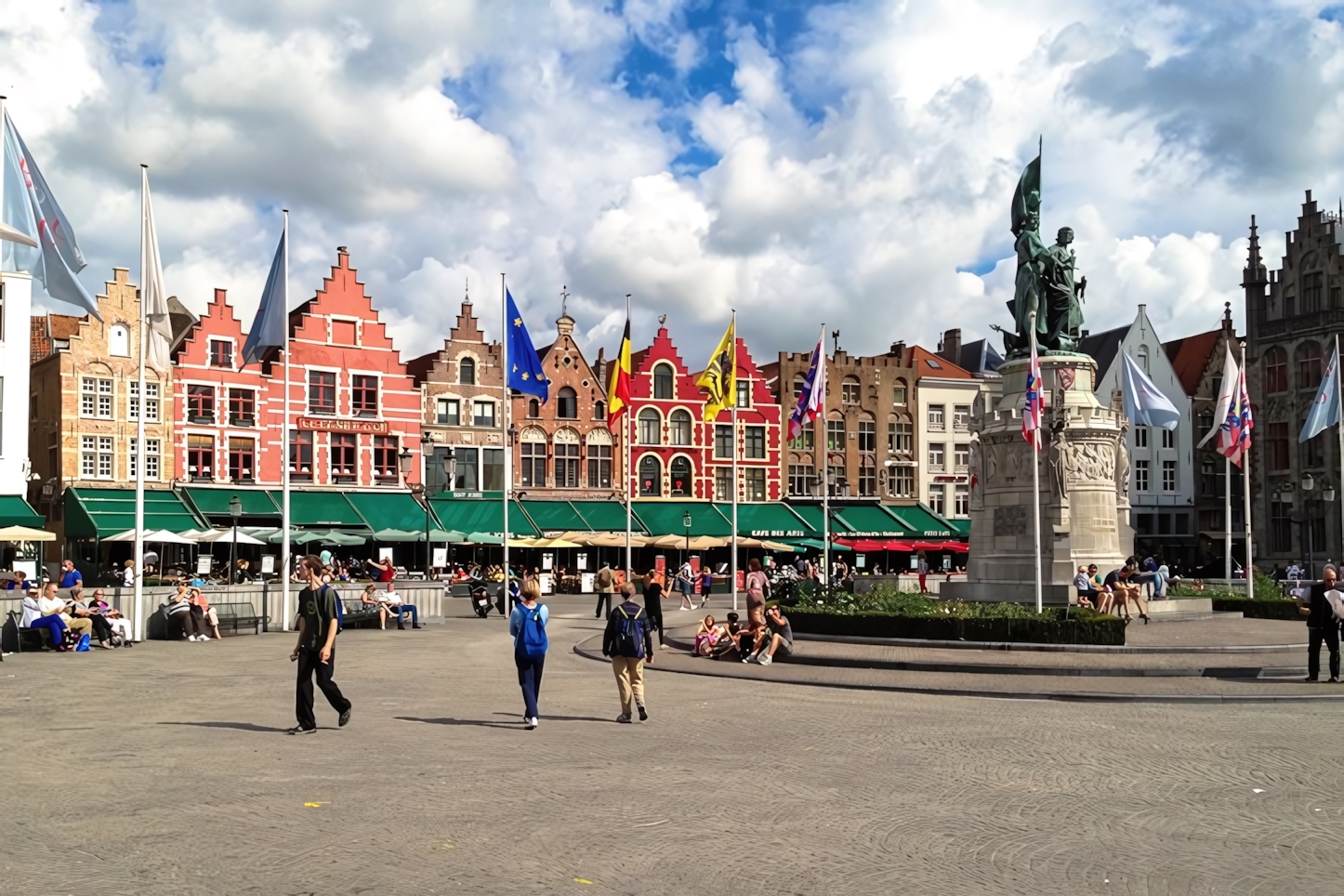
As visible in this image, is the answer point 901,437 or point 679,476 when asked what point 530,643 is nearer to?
point 679,476

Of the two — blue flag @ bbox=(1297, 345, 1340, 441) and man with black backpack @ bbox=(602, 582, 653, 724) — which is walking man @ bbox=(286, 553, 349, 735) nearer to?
man with black backpack @ bbox=(602, 582, 653, 724)

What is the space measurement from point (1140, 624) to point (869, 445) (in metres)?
45.1

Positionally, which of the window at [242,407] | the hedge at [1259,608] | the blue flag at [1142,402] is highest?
the window at [242,407]

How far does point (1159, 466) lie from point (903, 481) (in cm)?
1576

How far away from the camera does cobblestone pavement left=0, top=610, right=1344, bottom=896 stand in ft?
25.2

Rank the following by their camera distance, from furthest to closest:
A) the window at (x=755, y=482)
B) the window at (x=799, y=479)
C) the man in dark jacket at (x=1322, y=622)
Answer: the window at (x=799, y=479)
the window at (x=755, y=482)
the man in dark jacket at (x=1322, y=622)

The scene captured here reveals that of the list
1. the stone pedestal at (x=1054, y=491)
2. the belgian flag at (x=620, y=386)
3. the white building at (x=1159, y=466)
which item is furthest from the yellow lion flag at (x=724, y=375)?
the white building at (x=1159, y=466)

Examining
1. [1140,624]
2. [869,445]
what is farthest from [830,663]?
[869,445]

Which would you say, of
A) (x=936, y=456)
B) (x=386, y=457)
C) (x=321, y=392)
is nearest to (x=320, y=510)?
(x=386, y=457)

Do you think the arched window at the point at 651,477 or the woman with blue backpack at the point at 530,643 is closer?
the woman with blue backpack at the point at 530,643

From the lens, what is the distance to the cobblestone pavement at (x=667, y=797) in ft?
25.2

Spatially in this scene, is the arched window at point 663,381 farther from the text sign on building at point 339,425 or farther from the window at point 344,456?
the window at point 344,456

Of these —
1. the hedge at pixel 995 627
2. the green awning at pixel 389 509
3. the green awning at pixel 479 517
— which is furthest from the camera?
Answer: the green awning at pixel 479 517

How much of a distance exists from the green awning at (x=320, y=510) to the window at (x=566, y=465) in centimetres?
1139
